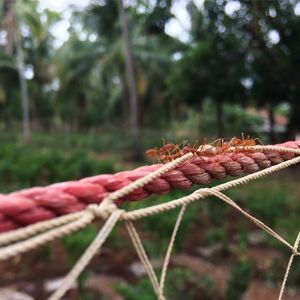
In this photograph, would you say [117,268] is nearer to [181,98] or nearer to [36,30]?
[181,98]

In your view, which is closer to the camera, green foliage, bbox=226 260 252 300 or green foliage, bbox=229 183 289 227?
green foliage, bbox=226 260 252 300

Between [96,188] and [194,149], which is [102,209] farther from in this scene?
[194,149]

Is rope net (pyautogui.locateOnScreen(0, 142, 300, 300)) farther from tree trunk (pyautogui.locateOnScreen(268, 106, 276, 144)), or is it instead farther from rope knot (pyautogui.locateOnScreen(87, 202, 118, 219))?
tree trunk (pyautogui.locateOnScreen(268, 106, 276, 144))

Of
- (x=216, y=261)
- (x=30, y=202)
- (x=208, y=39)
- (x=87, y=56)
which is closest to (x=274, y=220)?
(x=216, y=261)

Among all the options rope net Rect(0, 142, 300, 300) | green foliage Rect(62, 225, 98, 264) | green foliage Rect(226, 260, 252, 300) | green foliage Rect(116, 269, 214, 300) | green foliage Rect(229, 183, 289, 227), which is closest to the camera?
rope net Rect(0, 142, 300, 300)

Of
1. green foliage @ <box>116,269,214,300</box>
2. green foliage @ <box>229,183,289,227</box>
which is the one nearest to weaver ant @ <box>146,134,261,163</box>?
green foliage @ <box>116,269,214,300</box>

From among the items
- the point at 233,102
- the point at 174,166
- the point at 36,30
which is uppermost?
the point at 36,30
